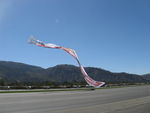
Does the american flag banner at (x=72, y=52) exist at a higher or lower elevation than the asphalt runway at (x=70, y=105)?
higher

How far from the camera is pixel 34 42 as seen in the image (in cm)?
5459

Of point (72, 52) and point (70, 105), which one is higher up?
point (72, 52)

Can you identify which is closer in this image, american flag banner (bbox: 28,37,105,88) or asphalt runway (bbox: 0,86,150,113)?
asphalt runway (bbox: 0,86,150,113)

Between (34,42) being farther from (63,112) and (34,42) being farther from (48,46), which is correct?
A: (63,112)

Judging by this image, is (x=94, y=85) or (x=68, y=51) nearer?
(x=94, y=85)

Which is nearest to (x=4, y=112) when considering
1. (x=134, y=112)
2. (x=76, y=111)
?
(x=76, y=111)

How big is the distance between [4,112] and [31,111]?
4.67 ft

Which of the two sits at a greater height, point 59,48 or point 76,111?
point 59,48

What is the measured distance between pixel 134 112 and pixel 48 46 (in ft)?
148

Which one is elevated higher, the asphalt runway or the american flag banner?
the american flag banner

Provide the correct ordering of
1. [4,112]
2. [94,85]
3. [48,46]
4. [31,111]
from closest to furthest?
[4,112] < [31,111] < [94,85] < [48,46]

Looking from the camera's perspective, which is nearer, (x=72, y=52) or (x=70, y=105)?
(x=70, y=105)

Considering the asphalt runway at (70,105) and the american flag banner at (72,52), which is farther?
the american flag banner at (72,52)

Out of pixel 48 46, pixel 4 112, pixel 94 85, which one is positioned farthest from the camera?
pixel 48 46
